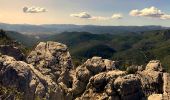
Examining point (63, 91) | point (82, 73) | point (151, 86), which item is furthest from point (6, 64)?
point (151, 86)

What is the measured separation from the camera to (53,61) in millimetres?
86875

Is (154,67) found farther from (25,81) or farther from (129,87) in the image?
(25,81)

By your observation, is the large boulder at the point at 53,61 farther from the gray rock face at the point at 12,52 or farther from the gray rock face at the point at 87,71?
the gray rock face at the point at 87,71

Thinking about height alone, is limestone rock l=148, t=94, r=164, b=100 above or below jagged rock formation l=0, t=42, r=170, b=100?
below

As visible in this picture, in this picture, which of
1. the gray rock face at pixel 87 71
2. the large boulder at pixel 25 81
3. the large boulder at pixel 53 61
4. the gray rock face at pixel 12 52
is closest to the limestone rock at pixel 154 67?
the gray rock face at pixel 87 71

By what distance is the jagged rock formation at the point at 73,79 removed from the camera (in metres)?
65.0

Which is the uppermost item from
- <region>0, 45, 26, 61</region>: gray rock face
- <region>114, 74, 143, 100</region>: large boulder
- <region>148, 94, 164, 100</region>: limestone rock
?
<region>0, 45, 26, 61</region>: gray rock face

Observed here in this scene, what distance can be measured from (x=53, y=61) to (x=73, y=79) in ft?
24.4

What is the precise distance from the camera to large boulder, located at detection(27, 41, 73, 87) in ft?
276

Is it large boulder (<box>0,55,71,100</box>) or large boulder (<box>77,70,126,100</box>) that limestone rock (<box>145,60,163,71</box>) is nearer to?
large boulder (<box>77,70,126,100</box>)

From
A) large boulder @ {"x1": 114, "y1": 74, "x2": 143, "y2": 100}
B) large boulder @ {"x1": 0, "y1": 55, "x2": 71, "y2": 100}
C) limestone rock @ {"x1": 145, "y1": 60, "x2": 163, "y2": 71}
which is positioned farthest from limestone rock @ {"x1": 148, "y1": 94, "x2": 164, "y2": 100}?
large boulder @ {"x1": 0, "y1": 55, "x2": 71, "y2": 100}

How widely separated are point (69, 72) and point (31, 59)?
1101 centimetres

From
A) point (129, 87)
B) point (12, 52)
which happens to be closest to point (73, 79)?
point (12, 52)

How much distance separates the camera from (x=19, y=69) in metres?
65.6
